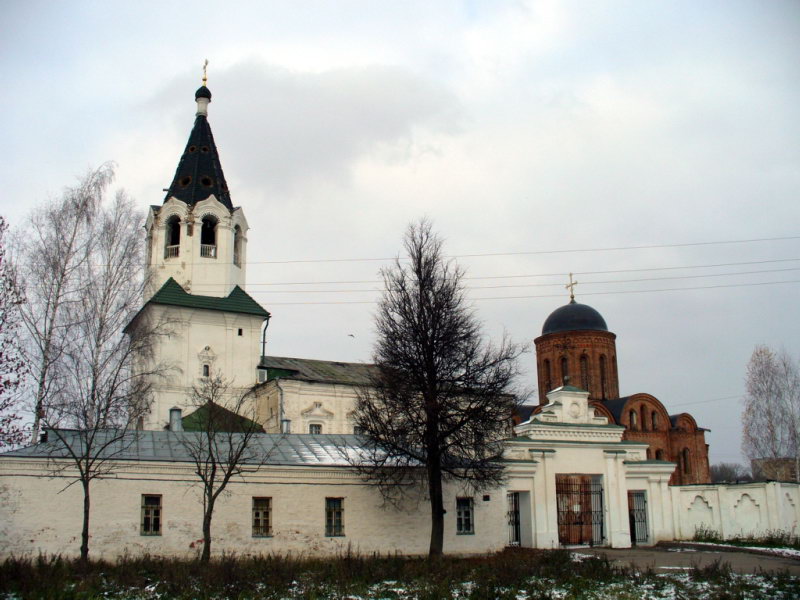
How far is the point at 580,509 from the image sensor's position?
1042 inches

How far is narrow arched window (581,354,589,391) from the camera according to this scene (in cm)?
4966

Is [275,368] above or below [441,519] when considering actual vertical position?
above

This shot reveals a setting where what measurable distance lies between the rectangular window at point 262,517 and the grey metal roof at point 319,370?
14.8 metres

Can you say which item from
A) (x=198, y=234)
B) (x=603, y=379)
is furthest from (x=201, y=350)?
(x=603, y=379)

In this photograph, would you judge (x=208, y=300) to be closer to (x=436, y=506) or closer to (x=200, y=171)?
(x=200, y=171)

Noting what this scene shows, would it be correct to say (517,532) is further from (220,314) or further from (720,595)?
(220,314)

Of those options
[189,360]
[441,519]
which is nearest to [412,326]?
[441,519]

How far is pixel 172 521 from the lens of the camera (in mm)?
19547

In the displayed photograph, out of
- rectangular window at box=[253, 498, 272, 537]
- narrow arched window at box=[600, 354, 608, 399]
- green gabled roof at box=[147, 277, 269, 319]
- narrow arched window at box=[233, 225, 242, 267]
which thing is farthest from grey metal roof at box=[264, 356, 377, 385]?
narrow arched window at box=[600, 354, 608, 399]

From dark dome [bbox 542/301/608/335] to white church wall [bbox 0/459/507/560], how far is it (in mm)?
29031

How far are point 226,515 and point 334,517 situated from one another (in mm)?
3025

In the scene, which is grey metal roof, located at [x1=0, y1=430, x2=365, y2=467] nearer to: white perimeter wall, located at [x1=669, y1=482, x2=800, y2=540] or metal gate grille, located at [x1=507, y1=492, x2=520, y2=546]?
metal gate grille, located at [x1=507, y1=492, x2=520, y2=546]

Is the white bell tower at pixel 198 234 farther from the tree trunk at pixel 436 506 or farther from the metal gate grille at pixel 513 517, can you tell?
the tree trunk at pixel 436 506

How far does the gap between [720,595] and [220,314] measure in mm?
26902
